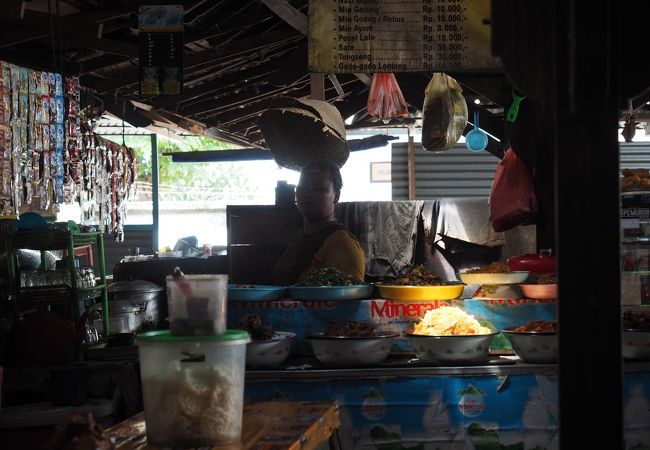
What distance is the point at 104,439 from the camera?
8.38ft

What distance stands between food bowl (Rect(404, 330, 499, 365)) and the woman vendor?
1590 mm

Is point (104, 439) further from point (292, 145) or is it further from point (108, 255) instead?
point (108, 255)

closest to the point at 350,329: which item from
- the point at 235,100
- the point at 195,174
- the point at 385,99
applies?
the point at 385,99

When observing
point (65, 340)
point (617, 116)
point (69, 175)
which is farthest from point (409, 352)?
point (69, 175)

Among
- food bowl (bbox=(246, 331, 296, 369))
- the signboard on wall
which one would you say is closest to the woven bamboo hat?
the signboard on wall

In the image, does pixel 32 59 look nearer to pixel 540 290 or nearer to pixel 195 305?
pixel 540 290

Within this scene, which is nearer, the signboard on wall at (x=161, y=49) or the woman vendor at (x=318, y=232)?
the woman vendor at (x=318, y=232)

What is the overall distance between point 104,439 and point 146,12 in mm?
5321

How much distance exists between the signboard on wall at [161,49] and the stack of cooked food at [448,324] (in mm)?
3630

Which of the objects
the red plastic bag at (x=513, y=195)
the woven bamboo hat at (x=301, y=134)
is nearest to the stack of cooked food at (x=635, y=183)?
the red plastic bag at (x=513, y=195)

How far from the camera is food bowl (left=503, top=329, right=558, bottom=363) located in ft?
16.0

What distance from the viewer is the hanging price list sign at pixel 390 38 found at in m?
5.72

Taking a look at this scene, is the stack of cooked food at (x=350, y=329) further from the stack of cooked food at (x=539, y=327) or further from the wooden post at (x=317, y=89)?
the wooden post at (x=317, y=89)

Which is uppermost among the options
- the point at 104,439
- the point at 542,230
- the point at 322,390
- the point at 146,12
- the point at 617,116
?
the point at 146,12
